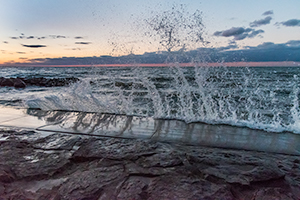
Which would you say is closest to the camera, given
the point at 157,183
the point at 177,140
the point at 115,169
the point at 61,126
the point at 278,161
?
the point at 157,183

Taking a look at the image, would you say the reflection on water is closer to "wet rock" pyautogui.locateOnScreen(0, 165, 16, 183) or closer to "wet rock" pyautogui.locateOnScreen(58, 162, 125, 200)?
"wet rock" pyautogui.locateOnScreen(58, 162, 125, 200)

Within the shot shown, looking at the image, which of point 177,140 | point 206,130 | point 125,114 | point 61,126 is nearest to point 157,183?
point 177,140

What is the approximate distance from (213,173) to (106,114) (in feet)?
10.5

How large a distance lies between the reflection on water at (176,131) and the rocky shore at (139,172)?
0.33 m

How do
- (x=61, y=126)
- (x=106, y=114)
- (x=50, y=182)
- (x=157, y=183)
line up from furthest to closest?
1. (x=106, y=114)
2. (x=61, y=126)
3. (x=50, y=182)
4. (x=157, y=183)

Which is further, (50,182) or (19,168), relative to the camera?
(19,168)

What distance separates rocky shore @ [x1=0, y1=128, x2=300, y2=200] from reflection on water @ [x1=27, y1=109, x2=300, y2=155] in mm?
331

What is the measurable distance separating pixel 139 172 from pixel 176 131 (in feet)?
5.23

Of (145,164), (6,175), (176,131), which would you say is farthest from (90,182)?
(176,131)

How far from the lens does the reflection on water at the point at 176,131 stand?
2.96 meters

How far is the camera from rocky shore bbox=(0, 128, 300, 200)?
→ 5.74 ft

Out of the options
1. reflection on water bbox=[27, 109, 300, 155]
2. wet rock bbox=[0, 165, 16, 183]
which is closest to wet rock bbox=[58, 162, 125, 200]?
wet rock bbox=[0, 165, 16, 183]

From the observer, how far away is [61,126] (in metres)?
3.85

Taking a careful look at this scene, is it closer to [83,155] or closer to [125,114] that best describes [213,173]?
[83,155]
